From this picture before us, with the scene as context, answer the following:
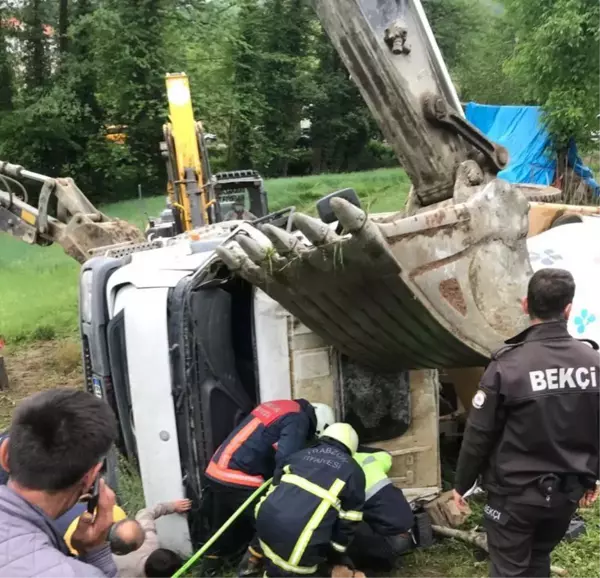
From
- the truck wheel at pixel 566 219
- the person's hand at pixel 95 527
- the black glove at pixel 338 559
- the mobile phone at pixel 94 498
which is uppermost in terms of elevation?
the truck wheel at pixel 566 219

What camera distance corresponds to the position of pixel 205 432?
12.9 ft

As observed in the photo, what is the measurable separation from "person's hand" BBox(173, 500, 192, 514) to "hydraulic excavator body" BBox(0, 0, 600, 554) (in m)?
0.06

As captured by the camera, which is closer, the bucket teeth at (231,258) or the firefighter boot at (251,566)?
the bucket teeth at (231,258)

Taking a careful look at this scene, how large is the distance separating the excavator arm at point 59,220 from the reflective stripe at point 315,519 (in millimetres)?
4216

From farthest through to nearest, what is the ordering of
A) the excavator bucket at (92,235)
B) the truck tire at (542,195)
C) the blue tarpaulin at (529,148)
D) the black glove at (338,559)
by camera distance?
the blue tarpaulin at (529,148), the truck tire at (542,195), the excavator bucket at (92,235), the black glove at (338,559)

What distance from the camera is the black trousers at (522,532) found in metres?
2.87

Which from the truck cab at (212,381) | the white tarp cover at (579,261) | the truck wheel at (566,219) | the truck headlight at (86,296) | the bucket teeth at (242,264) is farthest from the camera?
the truck wheel at (566,219)

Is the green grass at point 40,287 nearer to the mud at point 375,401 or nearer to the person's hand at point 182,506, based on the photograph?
the mud at point 375,401

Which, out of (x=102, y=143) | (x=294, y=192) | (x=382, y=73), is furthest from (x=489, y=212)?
(x=102, y=143)

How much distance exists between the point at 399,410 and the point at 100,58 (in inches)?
1020

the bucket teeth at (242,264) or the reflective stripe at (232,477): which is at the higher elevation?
the bucket teeth at (242,264)

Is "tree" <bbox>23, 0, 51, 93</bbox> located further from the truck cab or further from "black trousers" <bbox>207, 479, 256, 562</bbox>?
"black trousers" <bbox>207, 479, 256, 562</bbox>

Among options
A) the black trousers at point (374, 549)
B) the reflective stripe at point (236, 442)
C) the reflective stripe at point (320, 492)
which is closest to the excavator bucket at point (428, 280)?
the reflective stripe at point (236, 442)

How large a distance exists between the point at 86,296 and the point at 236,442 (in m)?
1.57
